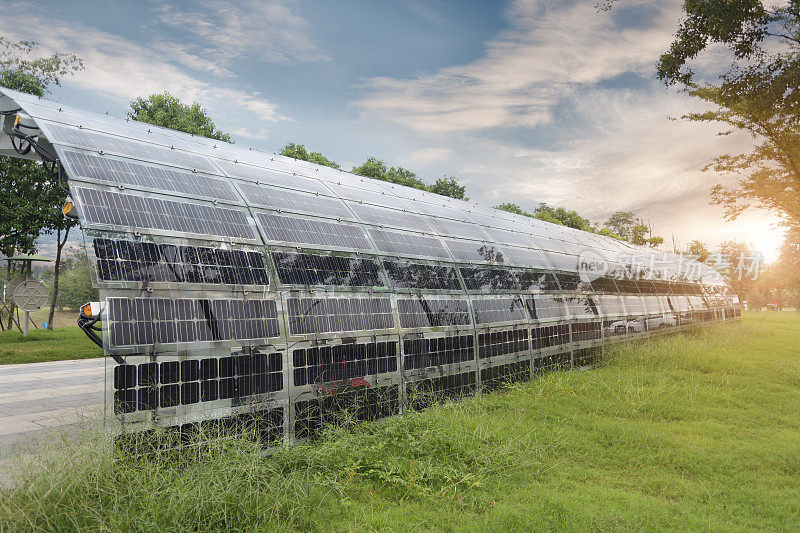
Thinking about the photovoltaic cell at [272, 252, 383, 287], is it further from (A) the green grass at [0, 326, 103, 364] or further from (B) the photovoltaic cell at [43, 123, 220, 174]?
(A) the green grass at [0, 326, 103, 364]

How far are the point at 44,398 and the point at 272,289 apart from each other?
11139mm

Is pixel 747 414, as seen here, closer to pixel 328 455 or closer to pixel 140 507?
pixel 328 455

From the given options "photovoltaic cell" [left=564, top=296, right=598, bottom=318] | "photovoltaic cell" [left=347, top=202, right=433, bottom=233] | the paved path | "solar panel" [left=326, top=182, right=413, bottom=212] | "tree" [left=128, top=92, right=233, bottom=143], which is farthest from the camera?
"tree" [left=128, top=92, right=233, bottom=143]

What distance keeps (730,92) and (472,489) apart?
64.4ft

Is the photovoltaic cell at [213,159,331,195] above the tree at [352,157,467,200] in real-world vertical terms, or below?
below

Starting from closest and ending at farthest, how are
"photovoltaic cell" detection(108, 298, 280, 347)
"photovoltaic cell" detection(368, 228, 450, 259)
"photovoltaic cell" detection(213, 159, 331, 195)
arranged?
"photovoltaic cell" detection(108, 298, 280, 347), "photovoltaic cell" detection(213, 159, 331, 195), "photovoltaic cell" detection(368, 228, 450, 259)

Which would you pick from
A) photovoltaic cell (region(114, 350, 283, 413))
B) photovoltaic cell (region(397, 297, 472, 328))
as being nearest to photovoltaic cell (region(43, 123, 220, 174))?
photovoltaic cell (region(114, 350, 283, 413))

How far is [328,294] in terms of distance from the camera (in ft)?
36.6

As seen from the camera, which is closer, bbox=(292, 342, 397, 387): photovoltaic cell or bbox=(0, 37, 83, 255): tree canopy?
bbox=(292, 342, 397, 387): photovoltaic cell

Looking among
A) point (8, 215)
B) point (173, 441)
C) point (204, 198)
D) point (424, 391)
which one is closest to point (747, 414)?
point (424, 391)

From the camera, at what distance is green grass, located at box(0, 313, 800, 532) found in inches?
252

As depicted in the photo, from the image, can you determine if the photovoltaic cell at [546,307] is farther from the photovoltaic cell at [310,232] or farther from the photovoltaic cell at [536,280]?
the photovoltaic cell at [310,232]

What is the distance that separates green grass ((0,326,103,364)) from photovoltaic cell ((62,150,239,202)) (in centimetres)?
1554

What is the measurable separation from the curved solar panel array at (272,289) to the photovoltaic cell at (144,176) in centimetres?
4
